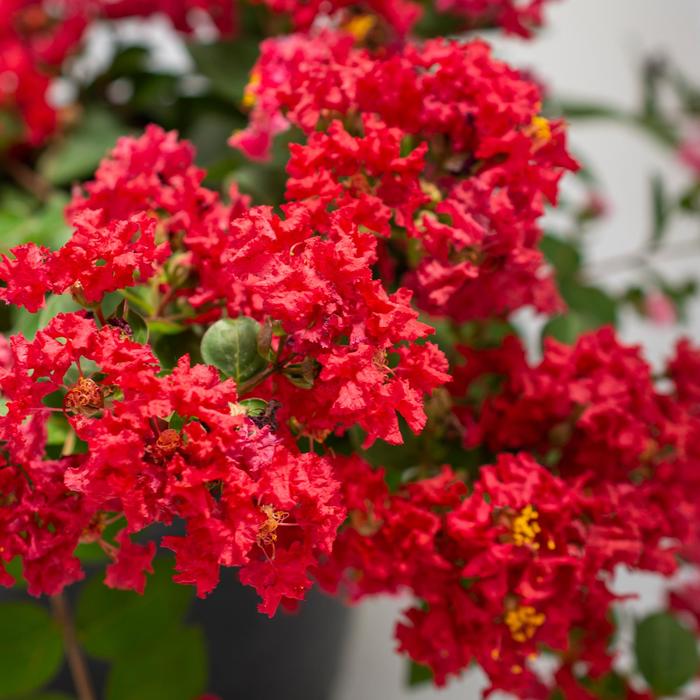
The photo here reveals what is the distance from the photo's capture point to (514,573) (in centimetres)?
43

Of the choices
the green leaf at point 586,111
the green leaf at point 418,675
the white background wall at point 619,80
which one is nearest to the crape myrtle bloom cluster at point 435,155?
the green leaf at point 418,675

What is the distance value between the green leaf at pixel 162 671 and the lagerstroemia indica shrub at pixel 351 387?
0.30ft

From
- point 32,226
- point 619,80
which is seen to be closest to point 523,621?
point 32,226

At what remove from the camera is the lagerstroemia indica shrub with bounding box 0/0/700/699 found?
321 mm

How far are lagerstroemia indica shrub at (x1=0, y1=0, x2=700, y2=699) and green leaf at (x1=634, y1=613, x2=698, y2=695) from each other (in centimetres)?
12

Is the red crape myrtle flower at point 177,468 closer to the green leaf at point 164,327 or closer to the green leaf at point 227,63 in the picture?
the green leaf at point 164,327

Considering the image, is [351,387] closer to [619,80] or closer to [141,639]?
[141,639]

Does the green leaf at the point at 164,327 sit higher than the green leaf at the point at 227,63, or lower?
lower

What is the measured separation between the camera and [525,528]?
423mm

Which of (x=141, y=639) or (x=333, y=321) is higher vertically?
(x=333, y=321)

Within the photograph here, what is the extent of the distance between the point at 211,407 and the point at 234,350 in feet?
0.19

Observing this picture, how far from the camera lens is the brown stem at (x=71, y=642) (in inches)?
23.3

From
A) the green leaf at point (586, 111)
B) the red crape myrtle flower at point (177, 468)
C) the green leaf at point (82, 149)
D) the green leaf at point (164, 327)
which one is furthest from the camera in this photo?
the green leaf at point (586, 111)

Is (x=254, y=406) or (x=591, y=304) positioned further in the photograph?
(x=591, y=304)
